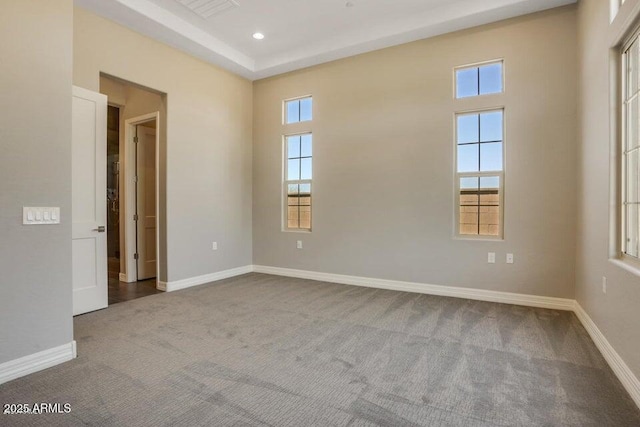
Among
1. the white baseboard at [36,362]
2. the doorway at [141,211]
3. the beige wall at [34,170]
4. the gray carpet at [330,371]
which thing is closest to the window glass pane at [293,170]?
the doorway at [141,211]

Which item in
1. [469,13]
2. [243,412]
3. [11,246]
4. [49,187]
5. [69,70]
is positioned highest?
[469,13]

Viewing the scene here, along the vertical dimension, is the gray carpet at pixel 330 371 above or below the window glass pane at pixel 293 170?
below

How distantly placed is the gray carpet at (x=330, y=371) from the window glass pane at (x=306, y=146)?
2.55 m

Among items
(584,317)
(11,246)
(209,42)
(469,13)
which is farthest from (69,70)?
(584,317)

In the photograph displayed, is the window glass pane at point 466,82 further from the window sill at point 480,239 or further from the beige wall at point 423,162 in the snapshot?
the window sill at point 480,239

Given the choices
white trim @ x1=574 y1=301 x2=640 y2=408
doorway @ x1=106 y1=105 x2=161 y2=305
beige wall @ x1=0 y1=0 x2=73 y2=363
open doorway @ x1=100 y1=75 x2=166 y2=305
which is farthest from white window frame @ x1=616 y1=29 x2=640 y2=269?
doorway @ x1=106 y1=105 x2=161 y2=305

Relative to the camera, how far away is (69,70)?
2.36 metres

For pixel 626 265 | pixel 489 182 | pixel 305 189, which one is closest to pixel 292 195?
pixel 305 189

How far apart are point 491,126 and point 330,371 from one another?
11.0ft

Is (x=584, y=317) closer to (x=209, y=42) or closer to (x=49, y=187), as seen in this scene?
(x=49, y=187)

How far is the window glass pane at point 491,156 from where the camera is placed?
3.84 meters

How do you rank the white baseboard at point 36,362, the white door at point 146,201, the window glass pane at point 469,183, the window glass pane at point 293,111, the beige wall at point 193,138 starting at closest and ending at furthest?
the white baseboard at point 36,362 < the beige wall at point 193,138 < the window glass pane at point 469,183 < the white door at point 146,201 < the window glass pane at point 293,111

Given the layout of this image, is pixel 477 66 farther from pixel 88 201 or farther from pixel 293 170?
pixel 88 201

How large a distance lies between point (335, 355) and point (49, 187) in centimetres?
235
